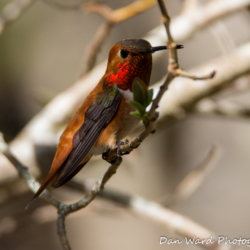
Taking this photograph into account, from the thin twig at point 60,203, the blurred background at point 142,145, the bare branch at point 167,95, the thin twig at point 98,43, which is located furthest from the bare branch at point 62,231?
the blurred background at point 142,145

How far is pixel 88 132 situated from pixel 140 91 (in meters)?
0.33

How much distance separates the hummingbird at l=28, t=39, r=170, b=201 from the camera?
2.86 ft

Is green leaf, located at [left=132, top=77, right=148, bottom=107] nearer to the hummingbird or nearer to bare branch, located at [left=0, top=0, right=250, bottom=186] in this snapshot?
the hummingbird

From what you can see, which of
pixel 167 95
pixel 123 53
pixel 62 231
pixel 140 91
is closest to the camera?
pixel 140 91

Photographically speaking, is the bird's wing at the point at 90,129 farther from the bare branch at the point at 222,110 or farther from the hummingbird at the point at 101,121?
the bare branch at the point at 222,110

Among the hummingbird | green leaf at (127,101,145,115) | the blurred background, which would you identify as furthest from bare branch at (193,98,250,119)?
green leaf at (127,101,145,115)

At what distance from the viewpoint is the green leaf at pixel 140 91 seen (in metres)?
0.62

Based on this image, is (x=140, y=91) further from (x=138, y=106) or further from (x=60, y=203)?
(x=60, y=203)

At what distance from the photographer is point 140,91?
63 cm

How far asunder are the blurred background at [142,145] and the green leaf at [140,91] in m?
2.06

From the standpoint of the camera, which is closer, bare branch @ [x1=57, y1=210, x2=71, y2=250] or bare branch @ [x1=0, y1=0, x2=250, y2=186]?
bare branch @ [x1=57, y1=210, x2=71, y2=250]

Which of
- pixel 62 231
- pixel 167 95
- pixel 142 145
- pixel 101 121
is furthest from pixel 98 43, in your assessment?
pixel 142 145

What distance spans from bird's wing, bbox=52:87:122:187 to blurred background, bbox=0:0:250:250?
1773 mm

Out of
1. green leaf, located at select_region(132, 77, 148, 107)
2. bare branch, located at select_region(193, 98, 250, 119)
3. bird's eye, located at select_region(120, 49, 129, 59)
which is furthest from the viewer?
bare branch, located at select_region(193, 98, 250, 119)
